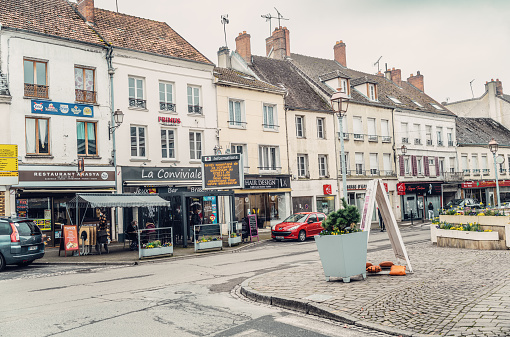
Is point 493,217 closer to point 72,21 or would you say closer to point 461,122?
point 72,21

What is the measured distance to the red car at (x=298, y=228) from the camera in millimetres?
23156

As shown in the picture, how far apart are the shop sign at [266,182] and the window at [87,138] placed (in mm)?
9832

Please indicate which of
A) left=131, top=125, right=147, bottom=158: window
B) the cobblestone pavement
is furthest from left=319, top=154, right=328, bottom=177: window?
the cobblestone pavement

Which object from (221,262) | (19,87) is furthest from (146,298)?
(19,87)

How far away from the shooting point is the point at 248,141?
30.5 metres

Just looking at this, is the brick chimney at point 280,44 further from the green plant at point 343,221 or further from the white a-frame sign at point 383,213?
the green plant at point 343,221

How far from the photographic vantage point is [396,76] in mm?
48438

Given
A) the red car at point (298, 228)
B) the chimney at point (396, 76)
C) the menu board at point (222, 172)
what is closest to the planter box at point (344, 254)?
the menu board at point (222, 172)

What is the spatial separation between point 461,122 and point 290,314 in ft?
162

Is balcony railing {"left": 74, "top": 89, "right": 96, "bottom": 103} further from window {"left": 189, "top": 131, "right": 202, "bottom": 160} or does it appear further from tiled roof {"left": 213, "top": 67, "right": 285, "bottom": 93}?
tiled roof {"left": 213, "top": 67, "right": 285, "bottom": 93}

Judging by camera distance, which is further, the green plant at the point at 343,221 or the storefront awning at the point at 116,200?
the storefront awning at the point at 116,200

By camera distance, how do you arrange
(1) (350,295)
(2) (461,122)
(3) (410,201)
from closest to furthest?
(1) (350,295) → (3) (410,201) → (2) (461,122)

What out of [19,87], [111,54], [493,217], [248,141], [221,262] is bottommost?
[221,262]

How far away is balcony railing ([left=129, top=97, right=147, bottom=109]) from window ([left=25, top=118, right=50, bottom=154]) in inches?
181
